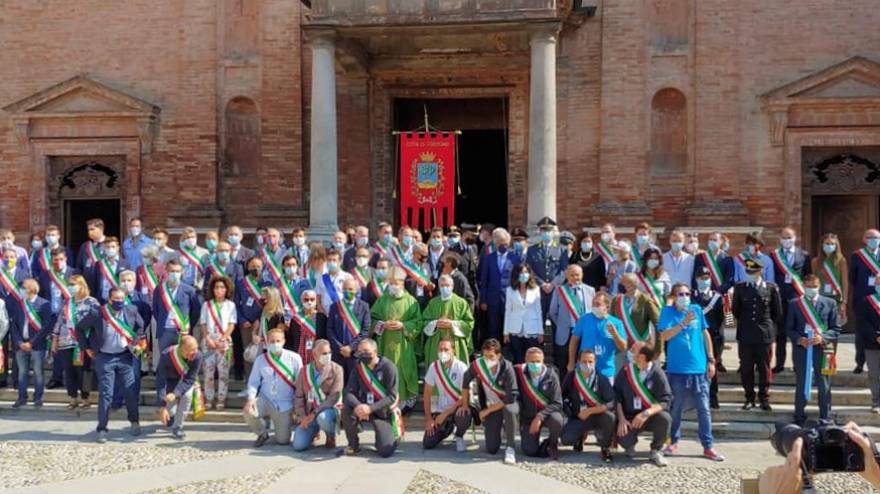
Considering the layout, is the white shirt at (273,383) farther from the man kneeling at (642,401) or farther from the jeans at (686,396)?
the jeans at (686,396)

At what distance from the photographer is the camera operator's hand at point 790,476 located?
475 centimetres

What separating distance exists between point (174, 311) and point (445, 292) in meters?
3.47

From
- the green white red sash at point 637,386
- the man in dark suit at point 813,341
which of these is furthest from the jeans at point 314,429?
the man in dark suit at point 813,341

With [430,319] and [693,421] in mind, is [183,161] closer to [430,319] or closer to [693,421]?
[430,319]

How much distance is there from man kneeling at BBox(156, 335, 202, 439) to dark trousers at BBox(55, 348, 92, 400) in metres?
1.50

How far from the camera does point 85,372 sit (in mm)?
12062

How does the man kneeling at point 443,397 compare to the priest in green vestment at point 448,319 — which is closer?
the man kneeling at point 443,397

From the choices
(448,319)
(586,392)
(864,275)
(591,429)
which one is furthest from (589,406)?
(864,275)

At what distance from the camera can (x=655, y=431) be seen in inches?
385

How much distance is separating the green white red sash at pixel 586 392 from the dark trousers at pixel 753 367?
2.19 metres

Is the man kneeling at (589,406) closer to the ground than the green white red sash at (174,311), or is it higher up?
closer to the ground

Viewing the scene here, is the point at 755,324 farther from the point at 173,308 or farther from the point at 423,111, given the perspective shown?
the point at 423,111

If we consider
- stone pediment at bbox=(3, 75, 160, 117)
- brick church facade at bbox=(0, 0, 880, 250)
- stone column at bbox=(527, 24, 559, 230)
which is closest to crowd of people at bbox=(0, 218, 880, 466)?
stone column at bbox=(527, 24, 559, 230)

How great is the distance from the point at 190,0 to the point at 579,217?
9.13 metres
